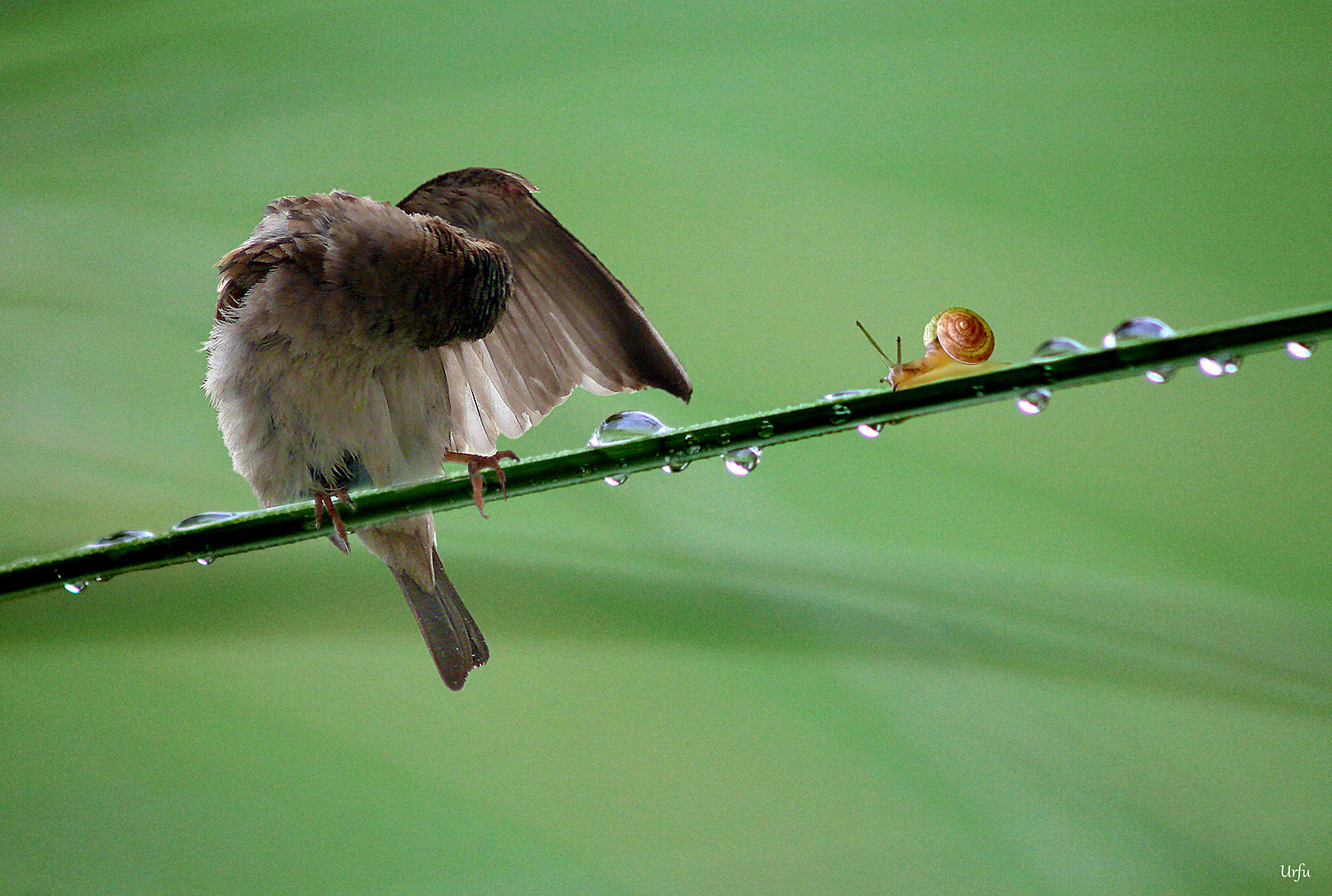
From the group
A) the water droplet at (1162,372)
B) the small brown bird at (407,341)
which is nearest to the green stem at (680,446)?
the water droplet at (1162,372)

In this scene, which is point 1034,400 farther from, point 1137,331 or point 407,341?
point 407,341

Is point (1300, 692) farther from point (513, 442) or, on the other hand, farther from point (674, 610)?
point (513, 442)

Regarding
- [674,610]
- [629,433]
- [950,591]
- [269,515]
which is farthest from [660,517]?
[269,515]

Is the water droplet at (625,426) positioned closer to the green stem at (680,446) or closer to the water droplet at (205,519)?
the green stem at (680,446)

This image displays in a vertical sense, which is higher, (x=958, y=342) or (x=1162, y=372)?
(x=958, y=342)

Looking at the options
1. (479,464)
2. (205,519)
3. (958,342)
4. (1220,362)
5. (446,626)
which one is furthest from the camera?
(446,626)

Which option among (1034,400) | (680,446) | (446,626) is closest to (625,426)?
(680,446)

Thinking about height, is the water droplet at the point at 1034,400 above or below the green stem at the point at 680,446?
above
